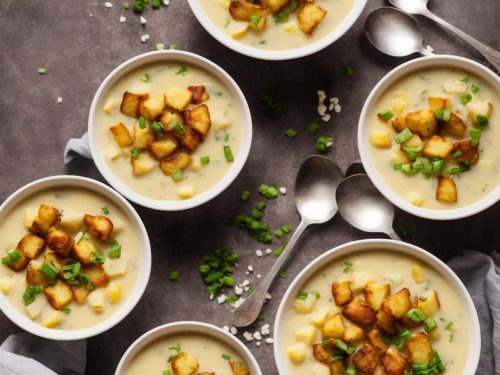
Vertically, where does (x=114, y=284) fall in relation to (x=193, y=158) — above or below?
below

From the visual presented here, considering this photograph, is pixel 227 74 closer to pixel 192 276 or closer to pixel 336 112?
pixel 336 112

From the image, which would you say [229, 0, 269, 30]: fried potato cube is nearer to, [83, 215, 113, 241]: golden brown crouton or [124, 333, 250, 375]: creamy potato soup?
[83, 215, 113, 241]: golden brown crouton

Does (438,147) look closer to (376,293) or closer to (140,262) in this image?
(376,293)

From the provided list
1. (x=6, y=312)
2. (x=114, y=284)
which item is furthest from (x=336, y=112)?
(x=6, y=312)

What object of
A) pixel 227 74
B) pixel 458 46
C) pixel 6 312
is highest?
pixel 458 46

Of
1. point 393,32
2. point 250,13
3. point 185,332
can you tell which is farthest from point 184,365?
point 393,32

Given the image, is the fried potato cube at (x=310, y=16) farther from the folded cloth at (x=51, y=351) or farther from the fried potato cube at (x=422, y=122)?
the folded cloth at (x=51, y=351)
